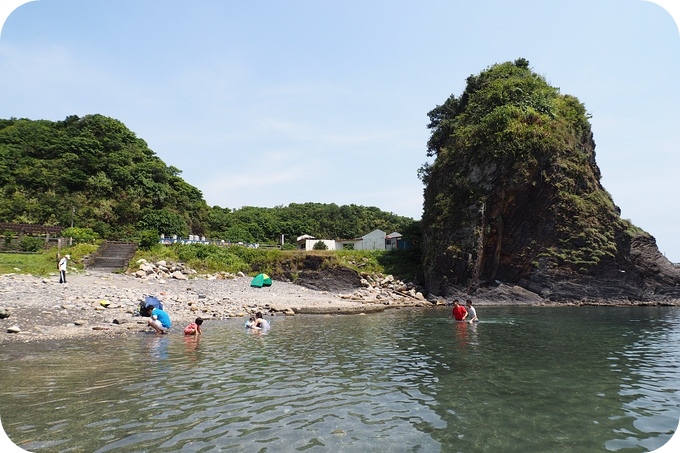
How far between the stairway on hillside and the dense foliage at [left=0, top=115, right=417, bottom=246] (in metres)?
2.17

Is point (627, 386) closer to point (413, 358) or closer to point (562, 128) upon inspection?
point (413, 358)

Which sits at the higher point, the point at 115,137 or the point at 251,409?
the point at 115,137

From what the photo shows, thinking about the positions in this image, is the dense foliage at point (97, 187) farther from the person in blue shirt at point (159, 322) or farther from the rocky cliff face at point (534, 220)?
the person in blue shirt at point (159, 322)

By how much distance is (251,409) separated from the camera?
8.14 m

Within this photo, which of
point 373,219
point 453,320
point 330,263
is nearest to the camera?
point 453,320

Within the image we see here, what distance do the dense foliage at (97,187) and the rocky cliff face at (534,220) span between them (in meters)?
13.5

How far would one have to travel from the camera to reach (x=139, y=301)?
77.8 feet

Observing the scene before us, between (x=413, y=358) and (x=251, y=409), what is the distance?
22.4 feet

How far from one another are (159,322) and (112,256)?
25240 millimetres

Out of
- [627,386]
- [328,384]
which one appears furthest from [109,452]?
[627,386]

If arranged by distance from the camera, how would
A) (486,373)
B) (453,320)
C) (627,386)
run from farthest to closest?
(453,320) < (486,373) < (627,386)

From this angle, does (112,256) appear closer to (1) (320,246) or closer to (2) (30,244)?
(2) (30,244)

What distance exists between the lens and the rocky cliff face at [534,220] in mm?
39188

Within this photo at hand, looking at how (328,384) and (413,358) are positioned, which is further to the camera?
(413,358)
